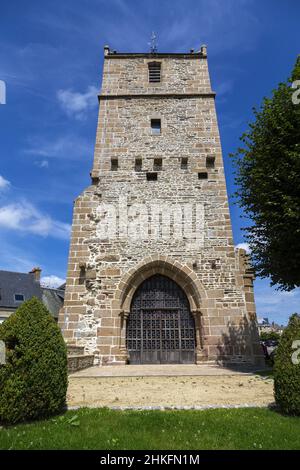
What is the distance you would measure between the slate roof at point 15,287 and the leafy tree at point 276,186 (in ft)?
71.2

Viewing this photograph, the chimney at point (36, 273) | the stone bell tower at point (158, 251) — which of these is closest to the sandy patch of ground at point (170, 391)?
the stone bell tower at point (158, 251)

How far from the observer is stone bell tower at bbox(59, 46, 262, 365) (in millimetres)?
10781

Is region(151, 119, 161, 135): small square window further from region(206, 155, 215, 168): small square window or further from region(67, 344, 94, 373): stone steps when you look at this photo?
region(67, 344, 94, 373): stone steps

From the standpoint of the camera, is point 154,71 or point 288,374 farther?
point 154,71

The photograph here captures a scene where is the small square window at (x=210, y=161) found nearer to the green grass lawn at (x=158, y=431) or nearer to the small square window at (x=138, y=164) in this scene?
the small square window at (x=138, y=164)

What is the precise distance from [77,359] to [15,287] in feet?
68.3

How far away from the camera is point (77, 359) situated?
9.31m

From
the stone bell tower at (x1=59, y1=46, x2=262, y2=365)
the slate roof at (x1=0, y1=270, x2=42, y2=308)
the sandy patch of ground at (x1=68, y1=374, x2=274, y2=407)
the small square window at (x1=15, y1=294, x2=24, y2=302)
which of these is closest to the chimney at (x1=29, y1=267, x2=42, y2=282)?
the slate roof at (x1=0, y1=270, x2=42, y2=308)

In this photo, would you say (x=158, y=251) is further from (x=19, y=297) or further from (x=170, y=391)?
(x=19, y=297)

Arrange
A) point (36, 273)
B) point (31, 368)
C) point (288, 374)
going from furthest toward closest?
1. point (36, 273)
2. point (288, 374)
3. point (31, 368)

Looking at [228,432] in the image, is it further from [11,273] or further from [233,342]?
[11,273]

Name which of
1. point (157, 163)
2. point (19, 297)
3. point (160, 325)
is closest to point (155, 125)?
point (157, 163)

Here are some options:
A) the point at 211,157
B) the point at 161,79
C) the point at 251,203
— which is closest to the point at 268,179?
the point at 251,203

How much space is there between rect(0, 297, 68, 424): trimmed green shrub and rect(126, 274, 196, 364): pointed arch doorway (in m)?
6.28
